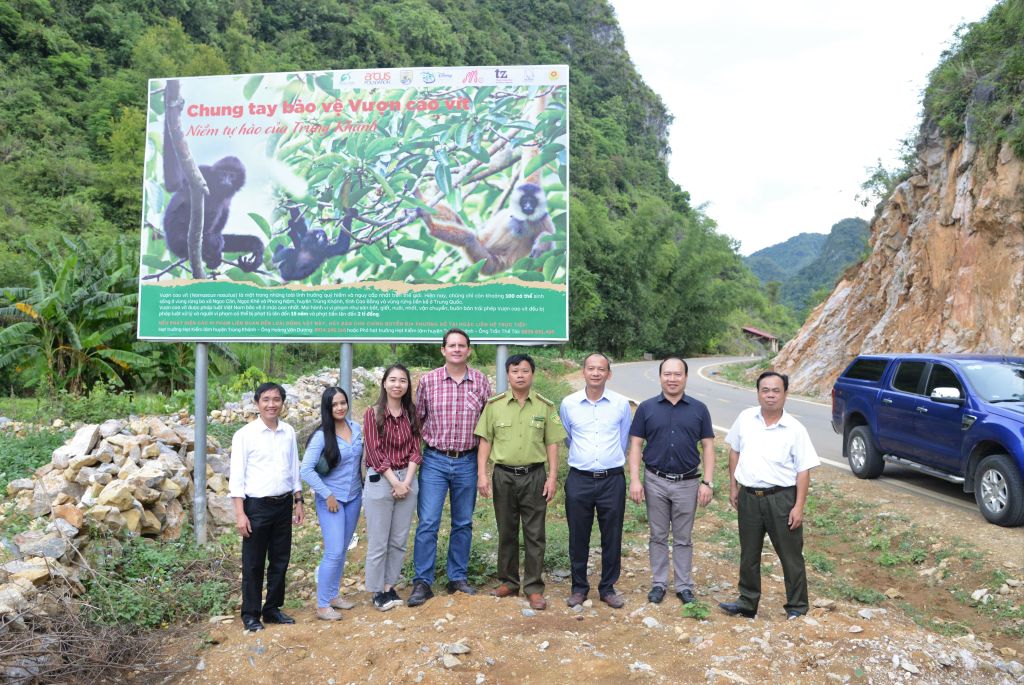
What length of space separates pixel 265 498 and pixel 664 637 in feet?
8.27

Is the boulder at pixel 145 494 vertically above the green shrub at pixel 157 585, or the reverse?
the boulder at pixel 145 494

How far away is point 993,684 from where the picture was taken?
3604 mm

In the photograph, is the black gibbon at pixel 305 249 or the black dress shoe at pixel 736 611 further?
the black gibbon at pixel 305 249

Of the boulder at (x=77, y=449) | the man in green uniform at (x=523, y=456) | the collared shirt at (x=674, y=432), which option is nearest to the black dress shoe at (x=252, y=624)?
the man in green uniform at (x=523, y=456)

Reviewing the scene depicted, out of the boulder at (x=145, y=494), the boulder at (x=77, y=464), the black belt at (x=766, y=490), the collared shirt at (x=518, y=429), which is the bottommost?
the boulder at (x=145, y=494)

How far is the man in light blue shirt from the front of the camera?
4.59 metres

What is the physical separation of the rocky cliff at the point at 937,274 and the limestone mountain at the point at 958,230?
2 centimetres

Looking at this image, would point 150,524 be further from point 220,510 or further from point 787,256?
point 787,256

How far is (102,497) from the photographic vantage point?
581cm

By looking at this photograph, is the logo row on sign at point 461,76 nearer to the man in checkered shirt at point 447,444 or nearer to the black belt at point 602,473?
the man in checkered shirt at point 447,444

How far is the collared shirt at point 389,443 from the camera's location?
4652mm

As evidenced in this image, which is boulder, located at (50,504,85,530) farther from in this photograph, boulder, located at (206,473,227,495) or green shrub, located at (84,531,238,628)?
boulder, located at (206,473,227,495)

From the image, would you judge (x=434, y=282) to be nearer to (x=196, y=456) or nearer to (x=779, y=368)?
(x=196, y=456)

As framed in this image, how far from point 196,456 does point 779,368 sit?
19763mm
